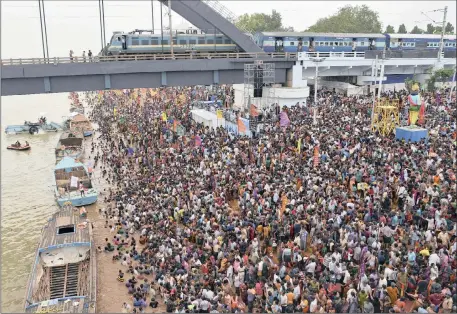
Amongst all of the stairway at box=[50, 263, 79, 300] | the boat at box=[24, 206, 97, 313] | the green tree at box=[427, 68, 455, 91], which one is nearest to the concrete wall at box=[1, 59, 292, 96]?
the boat at box=[24, 206, 97, 313]

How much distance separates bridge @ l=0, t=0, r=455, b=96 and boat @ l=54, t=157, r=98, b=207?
238 inches

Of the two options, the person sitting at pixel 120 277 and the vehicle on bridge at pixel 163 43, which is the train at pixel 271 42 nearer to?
the vehicle on bridge at pixel 163 43

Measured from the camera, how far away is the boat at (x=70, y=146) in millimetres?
33156

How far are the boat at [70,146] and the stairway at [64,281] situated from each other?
1693 centimetres

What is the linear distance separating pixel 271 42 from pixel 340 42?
27.5ft

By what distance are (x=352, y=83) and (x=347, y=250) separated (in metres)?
38.4

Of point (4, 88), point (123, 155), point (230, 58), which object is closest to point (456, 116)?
point (230, 58)

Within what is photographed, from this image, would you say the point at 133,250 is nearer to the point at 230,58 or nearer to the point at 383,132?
the point at 383,132

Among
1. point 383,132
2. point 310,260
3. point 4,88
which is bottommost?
point 310,260

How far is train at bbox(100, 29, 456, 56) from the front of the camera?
35.8 metres

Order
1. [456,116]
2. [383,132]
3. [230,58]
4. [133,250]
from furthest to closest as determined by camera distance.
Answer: [230,58] < [456,116] < [383,132] < [133,250]

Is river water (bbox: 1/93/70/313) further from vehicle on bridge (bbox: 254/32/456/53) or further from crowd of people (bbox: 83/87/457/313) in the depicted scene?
vehicle on bridge (bbox: 254/32/456/53)

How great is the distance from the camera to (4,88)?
Result: 28297mm

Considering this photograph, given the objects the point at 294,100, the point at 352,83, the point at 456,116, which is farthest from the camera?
the point at 352,83
